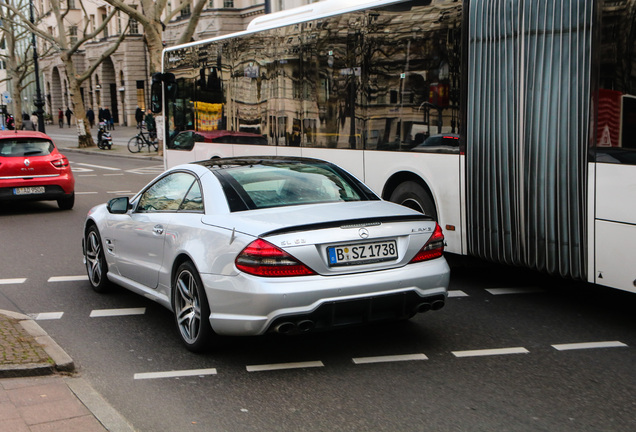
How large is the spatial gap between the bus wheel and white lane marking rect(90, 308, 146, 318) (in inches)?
119

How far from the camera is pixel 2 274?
920 cm

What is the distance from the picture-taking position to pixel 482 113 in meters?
7.61

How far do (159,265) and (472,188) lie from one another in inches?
122

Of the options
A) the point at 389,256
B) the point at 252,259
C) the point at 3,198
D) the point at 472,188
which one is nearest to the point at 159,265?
the point at 252,259

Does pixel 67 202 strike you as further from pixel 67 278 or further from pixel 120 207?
pixel 120 207

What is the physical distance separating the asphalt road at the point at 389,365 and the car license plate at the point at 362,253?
28.1 inches

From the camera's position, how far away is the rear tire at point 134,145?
3541 centimetres

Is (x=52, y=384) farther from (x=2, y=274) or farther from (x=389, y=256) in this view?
(x=2, y=274)

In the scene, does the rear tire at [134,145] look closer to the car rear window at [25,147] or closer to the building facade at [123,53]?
the building facade at [123,53]

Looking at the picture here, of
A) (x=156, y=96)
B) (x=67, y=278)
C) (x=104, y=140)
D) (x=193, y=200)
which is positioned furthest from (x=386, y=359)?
(x=104, y=140)

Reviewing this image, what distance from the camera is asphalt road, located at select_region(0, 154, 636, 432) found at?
15.1ft

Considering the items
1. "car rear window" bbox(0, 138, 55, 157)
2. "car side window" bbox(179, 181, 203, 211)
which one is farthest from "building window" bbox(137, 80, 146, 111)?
"car side window" bbox(179, 181, 203, 211)

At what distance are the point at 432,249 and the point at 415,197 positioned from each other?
2.89 m

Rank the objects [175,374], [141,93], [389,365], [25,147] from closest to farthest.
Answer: [175,374], [389,365], [25,147], [141,93]
